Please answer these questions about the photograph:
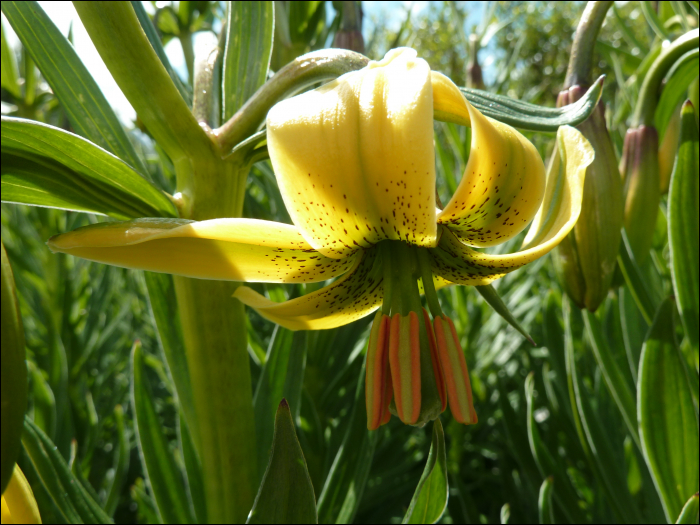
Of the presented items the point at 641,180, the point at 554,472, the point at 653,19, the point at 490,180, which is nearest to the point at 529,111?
the point at 490,180

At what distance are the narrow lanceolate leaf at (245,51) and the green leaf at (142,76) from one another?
0.10 m

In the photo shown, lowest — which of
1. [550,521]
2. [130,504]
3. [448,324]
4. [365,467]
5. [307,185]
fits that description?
[130,504]

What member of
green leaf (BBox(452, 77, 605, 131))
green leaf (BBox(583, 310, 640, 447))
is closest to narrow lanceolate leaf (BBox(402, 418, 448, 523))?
green leaf (BBox(452, 77, 605, 131))

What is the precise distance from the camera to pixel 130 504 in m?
1.35

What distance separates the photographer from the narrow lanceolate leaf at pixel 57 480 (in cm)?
48

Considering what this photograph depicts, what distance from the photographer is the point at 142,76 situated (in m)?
0.37

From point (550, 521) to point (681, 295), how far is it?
1.07ft

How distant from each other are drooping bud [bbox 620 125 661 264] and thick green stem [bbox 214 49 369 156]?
0.48m

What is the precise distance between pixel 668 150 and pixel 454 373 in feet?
1.89

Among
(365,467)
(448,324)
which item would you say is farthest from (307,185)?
(365,467)

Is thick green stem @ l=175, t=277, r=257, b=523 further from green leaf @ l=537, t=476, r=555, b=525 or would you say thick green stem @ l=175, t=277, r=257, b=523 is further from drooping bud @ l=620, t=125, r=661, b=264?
drooping bud @ l=620, t=125, r=661, b=264

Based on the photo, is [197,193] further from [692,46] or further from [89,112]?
[692,46]

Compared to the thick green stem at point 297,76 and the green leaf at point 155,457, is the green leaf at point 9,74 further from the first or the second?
the thick green stem at point 297,76

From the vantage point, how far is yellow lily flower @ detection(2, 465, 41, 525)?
34 cm
